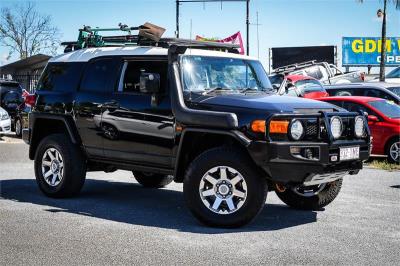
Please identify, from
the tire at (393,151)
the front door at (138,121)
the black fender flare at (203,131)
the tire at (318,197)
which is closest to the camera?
the black fender flare at (203,131)

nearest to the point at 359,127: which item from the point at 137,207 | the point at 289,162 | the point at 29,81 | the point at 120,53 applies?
the point at 289,162

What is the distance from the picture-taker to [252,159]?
6.35m

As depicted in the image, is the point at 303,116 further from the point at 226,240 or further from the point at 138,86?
the point at 138,86

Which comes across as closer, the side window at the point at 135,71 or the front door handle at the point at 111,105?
the side window at the point at 135,71

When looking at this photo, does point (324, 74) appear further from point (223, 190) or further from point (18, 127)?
point (223, 190)

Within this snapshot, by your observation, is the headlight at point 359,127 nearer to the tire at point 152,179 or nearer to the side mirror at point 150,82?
the side mirror at point 150,82

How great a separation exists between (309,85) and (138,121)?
35.7 feet

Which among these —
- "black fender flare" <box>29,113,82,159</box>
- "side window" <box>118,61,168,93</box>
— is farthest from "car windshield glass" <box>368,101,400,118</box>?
"black fender flare" <box>29,113,82,159</box>

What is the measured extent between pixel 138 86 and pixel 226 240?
246 centimetres

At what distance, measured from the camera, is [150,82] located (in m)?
6.92

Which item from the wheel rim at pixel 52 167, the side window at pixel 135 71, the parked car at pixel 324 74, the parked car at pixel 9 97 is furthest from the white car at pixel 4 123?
the parked car at pixel 324 74

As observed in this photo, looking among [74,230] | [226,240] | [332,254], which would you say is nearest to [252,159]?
[226,240]

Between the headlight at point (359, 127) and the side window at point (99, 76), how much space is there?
117 inches

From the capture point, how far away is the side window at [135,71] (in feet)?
24.0
